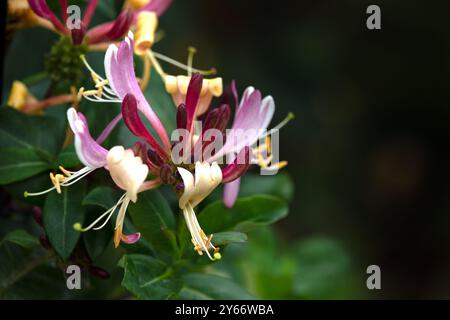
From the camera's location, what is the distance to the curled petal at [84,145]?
36.5 inches

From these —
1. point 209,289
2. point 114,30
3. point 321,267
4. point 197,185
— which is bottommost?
point 321,267

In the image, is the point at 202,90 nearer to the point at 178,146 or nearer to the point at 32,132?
the point at 178,146

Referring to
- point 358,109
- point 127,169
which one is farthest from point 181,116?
point 358,109

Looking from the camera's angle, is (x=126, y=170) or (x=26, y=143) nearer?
(x=126, y=170)

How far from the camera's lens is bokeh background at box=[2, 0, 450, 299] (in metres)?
2.89

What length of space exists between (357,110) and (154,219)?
2201 mm

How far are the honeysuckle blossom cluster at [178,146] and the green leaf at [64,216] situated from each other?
0.02m

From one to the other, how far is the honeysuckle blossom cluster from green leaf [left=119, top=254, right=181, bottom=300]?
0.05 meters

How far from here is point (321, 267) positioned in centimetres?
183

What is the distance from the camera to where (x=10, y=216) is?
1.33m

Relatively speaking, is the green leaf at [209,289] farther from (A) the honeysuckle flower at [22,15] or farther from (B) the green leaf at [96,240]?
(A) the honeysuckle flower at [22,15]

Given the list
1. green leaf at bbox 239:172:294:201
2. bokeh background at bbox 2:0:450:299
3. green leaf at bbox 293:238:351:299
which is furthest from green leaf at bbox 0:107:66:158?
bokeh background at bbox 2:0:450:299
